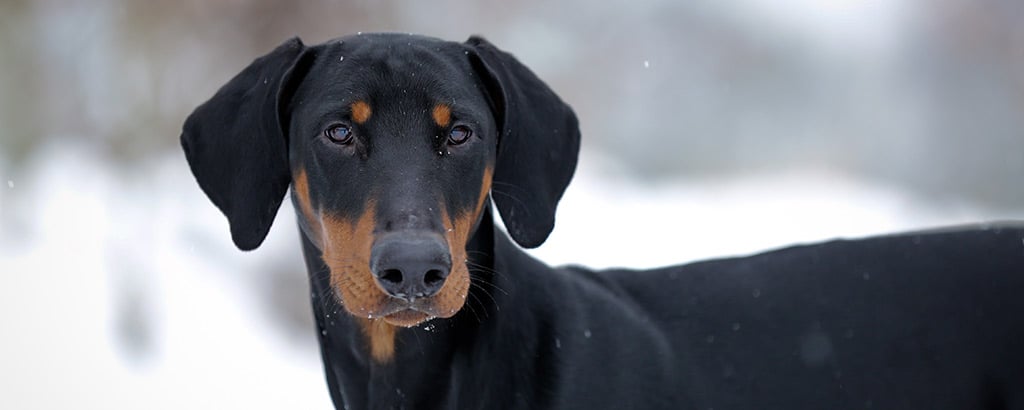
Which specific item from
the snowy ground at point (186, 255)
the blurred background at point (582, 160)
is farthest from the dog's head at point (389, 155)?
the blurred background at point (582, 160)

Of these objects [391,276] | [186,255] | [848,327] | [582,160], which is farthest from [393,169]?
[582,160]

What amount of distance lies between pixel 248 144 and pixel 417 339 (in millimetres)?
737

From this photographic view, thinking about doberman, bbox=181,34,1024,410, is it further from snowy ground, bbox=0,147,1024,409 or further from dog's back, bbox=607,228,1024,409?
snowy ground, bbox=0,147,1024,409

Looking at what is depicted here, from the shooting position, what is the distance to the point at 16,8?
1105 cm

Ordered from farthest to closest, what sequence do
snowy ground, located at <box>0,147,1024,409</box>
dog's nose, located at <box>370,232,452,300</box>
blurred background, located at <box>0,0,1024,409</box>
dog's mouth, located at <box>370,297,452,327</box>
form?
1. blurred background, located at <box>0,0,1024,409</box>
2. snowy ground, located at <box>0,147,1024,409</box>
3. dog's mouth, located at <box>370,297,452,327</box>
4. dog's nose, located at <box>370,232,452,300</box>

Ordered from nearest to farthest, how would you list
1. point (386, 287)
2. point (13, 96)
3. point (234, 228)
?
1. point (386, 287)
2. point (234, 228)
3. point (13, 96)

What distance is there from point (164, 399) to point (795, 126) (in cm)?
1321

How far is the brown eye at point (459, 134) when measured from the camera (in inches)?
120

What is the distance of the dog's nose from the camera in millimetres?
2686

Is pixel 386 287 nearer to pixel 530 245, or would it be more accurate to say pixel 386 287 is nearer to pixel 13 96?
pixel 530 245

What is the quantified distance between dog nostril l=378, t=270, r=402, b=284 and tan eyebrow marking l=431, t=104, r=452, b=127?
0.50 m

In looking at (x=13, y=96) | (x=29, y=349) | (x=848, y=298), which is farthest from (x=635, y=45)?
(x=848, y=298)

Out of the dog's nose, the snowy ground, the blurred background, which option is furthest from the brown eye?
the blurred background

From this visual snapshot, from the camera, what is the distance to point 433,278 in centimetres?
275
